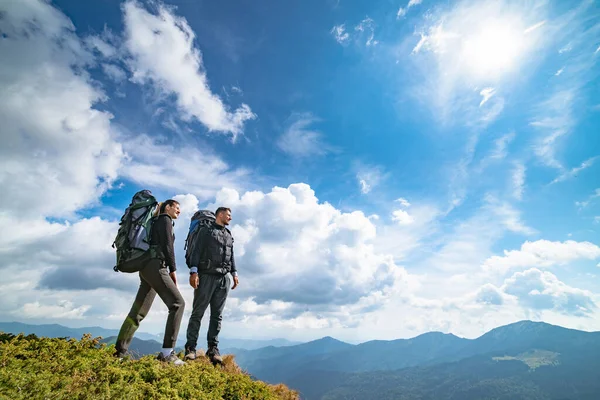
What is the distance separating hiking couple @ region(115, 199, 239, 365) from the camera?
21.4ft

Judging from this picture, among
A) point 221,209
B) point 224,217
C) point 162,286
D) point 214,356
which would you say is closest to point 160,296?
Result: point 162,286

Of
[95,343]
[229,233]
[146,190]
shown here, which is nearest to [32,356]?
[95,343]

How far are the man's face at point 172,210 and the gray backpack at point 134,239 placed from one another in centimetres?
49

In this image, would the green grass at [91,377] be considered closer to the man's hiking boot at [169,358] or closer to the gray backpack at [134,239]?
the man's hiking boot at [169,358]

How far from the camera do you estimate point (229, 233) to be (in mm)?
9203

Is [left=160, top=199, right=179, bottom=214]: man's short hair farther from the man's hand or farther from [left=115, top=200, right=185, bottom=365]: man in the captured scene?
the man's hand

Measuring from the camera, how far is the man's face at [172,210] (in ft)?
23.5

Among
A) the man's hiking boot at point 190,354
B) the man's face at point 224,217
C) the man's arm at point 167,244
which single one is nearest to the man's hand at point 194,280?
the man's arm at point 167,244

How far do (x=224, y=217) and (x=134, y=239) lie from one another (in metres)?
2.93

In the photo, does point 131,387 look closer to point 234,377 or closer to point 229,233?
point 234,377

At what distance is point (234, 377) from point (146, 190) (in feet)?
13.8

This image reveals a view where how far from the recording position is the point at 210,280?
8.38 m

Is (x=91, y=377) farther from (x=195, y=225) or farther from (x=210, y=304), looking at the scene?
(x=195, y=225)

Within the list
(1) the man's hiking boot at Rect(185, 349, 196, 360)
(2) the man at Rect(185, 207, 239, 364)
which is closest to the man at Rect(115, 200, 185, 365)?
(1) the man's hiking boot at Rect(185, 349, 196, 360)
